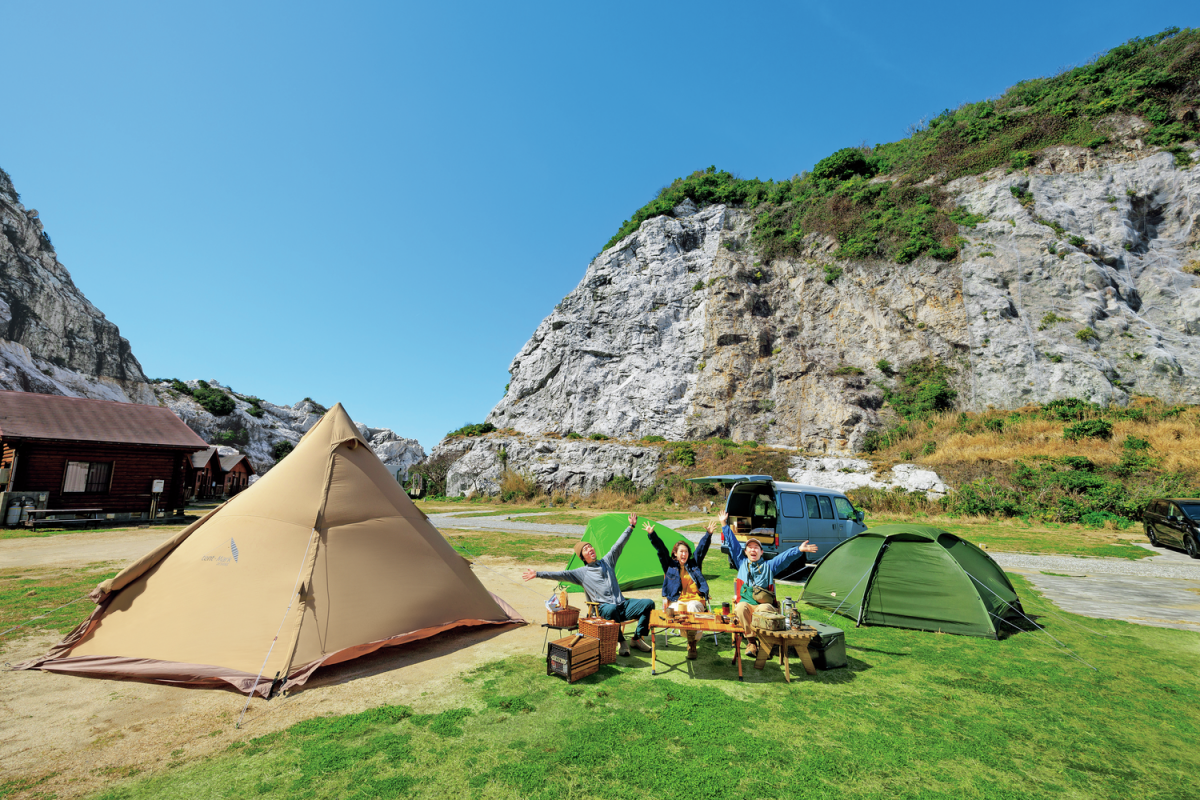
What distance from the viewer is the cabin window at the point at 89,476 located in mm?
21016

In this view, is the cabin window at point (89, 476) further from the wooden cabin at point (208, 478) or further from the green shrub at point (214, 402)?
the green shrub at point (214, 402)

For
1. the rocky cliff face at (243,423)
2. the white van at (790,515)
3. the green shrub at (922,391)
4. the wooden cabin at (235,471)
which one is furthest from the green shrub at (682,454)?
the wooden cabin at (235,471)

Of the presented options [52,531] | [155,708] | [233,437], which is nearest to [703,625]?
[155,708]

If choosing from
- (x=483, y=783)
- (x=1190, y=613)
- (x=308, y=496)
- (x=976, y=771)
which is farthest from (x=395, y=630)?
(x=1190, y=613)

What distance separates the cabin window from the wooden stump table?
28024 millimetres

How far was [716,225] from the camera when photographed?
42.3m

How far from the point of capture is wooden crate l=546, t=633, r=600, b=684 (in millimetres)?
5281

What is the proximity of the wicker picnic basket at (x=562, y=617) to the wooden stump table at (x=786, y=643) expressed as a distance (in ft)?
7.30

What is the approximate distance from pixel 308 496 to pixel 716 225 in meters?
41.8

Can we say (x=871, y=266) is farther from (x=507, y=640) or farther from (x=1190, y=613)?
(x=507, y=640)

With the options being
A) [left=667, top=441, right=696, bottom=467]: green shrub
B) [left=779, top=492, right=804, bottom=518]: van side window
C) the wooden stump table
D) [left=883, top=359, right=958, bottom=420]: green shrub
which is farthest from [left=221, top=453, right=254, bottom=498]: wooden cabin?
[left=883, top=359, right=958, bottom=420]: green shrub

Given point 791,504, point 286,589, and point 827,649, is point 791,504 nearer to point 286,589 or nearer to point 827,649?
point 827,649

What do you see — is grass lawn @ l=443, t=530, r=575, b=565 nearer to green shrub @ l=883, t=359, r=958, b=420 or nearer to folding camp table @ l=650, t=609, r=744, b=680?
folding camp table @ l=650, t=609, r=744, b=680

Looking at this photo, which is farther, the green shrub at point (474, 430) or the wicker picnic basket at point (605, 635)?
the green shrub at point (474, 430)
